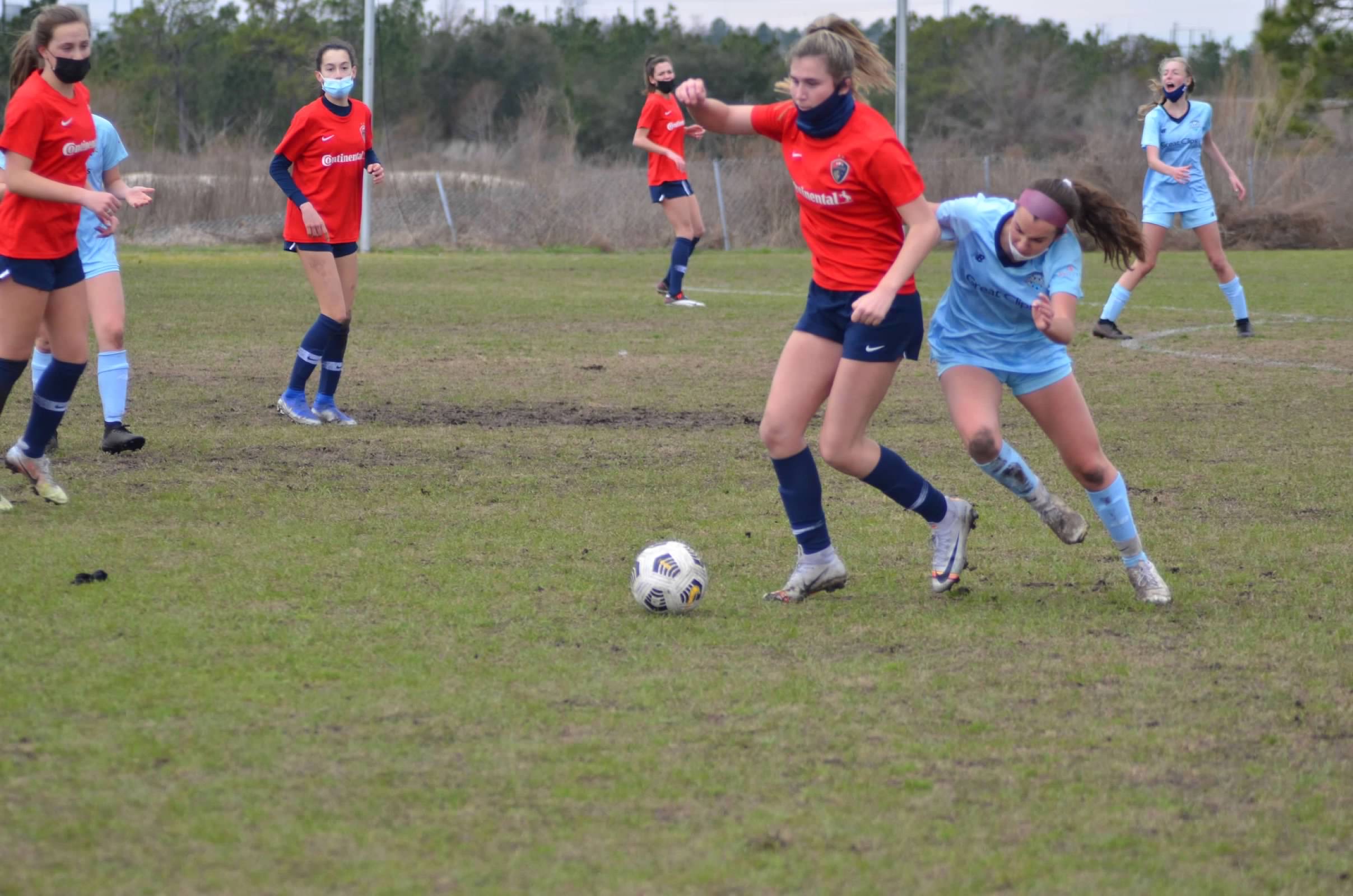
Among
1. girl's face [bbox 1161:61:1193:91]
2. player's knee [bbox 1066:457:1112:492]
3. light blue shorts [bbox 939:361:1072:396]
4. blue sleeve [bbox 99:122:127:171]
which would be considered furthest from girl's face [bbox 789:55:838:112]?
girl's face [bbox 1161:61:1193:91]

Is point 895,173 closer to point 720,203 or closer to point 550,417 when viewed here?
point 550,417

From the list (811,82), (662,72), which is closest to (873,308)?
(811,82)

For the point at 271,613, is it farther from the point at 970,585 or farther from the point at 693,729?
the point at 970,585

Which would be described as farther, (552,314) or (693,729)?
(552,314)

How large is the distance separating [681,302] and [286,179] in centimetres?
751

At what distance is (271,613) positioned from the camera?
16.2ft

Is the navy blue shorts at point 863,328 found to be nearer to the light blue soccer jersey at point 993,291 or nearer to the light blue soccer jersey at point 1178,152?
the light blue soccer jersey at point 993,291

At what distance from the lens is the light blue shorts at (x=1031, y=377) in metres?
5.16

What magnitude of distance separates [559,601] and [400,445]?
3238mm

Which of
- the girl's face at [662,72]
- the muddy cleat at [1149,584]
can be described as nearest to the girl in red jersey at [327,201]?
the muddy cleat at [1149,584]

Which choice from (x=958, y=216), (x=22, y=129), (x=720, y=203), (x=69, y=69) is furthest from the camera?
(x=720, y=203)

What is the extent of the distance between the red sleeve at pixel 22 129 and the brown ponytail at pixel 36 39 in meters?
0.19

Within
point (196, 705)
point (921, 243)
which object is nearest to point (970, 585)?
point (921, 243)

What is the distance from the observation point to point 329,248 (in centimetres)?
888
